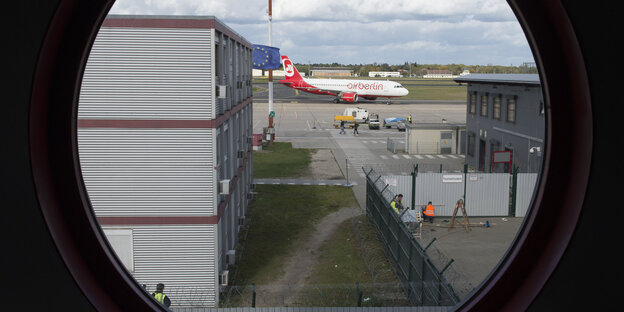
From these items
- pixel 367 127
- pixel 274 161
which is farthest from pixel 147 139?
pixel 367 127

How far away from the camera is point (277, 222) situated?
730 inches

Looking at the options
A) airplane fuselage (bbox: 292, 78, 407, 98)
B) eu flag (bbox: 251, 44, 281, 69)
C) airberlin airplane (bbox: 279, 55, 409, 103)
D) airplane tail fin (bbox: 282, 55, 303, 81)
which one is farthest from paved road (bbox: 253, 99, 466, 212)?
eu flag (bbox: 251, 44, 281, 69)

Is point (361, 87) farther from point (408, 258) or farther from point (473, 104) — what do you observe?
point (408, 258)

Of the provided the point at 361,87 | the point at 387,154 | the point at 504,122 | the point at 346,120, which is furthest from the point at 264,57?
the point at 361,87

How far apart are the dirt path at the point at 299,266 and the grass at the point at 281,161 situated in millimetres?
7813

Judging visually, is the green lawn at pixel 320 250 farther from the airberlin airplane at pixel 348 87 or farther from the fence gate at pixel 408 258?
the airberlin airplane at pixel 348 87

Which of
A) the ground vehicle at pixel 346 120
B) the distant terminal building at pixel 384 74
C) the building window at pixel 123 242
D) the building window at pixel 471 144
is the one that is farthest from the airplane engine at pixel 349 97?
the distant terminal building at pixel 384 74

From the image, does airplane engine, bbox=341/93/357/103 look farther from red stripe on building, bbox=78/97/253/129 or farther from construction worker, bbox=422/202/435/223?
red stripe on building, bbox=78/97/253/129

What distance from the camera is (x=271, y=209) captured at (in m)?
20.2

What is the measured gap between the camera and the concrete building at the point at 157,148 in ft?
38.0

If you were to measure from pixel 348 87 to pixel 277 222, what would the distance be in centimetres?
5034

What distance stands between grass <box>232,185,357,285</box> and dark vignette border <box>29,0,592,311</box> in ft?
36.0

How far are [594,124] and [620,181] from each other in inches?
12.1

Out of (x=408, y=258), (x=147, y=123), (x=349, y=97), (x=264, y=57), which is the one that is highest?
(x=264, y=57)
